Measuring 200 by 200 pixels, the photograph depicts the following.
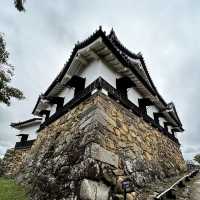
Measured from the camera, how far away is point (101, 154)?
643 cm

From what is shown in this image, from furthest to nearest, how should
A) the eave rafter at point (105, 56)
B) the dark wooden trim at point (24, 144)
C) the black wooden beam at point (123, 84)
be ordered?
the dark wooden trim at point (24, 144), the black wooden beam at point (123, 84), the eave rafter at point (105, 56)

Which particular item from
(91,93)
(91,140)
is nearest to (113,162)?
(91,140)

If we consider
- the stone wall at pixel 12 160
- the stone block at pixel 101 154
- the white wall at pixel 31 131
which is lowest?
the stone block at pixel 101 154

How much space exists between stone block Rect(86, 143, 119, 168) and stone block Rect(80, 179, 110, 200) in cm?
77

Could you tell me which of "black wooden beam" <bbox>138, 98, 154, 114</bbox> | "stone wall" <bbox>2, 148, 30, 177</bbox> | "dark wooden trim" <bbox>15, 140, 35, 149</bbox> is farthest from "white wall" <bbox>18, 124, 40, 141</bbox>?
"black wooden beam" <bbox>138, 98, 154, 114</bbox>

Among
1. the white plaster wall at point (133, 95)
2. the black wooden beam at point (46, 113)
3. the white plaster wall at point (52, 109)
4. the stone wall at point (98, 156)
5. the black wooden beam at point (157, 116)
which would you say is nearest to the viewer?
the stone wall at point (98, 156)

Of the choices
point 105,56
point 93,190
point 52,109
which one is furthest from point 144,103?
point 93,190

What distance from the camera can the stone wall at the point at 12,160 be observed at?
16875mm

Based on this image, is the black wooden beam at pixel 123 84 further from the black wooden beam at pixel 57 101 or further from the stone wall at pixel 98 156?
the black wooden beam at pixel 57 101

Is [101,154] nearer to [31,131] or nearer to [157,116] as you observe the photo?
[157,116]

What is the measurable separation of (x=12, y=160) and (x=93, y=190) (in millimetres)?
14759

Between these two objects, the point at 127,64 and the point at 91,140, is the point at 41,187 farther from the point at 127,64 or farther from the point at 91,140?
the point at 127,64

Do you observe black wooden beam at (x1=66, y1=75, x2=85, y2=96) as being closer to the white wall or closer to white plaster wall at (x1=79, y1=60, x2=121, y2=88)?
white plaster wall at (x1=79, y1=60, x2=121, y2=88)

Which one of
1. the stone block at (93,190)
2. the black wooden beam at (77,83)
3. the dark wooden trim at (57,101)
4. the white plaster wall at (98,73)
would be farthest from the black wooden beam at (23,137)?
the stone block at (93,190)
